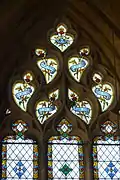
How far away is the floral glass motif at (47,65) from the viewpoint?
1177 centimetres

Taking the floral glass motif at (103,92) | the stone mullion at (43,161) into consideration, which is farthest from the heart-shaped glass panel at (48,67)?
the stone mullion at (43,161)

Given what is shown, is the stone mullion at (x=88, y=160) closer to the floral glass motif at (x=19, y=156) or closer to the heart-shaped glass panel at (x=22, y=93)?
the floral glass motif at (x=19, y=156)

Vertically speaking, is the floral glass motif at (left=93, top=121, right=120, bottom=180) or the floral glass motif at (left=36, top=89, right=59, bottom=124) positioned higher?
the floral glass motif at (left=36, top=89, right=59, bottom=124)

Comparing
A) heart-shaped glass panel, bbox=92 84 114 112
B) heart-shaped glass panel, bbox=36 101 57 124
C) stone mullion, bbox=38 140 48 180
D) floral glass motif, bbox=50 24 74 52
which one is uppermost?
floral glass motif, bbox=50 24 74 52

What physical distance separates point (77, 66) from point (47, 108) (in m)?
0.84

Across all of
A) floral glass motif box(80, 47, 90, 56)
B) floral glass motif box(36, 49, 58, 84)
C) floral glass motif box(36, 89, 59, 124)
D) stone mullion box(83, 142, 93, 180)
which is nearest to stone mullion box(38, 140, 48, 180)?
floral glass motif box(36, 89, 59, 124)

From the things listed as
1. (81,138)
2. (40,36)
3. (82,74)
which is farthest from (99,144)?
(40,36)

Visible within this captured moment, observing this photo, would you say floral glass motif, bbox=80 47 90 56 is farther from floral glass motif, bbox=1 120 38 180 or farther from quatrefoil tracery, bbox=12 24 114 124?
floral glass motif, bbox=1 120 38 180

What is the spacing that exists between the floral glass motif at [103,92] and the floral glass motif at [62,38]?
650mm

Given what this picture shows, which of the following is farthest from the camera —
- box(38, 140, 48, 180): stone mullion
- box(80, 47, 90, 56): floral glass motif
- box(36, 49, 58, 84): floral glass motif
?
box(80, 47, 90, 56): floral glass motif

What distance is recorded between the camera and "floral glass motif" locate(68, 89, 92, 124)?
1149 centimetres

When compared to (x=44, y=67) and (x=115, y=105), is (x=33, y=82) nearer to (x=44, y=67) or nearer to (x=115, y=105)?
(x=44, y=67)

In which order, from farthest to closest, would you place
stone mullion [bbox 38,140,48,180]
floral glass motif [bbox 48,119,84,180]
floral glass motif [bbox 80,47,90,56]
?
1. floral glass motif [bbox 80,47,90,56]
2. floral glass motif [bbox 48,119,84,180]
3. stone mullion [bbox 38,140,48,180]

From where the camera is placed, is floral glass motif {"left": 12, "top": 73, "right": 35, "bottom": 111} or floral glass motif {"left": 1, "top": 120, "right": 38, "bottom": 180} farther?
floral glass motif {"left": 12, "top": 73, "right": 35, "bottom": 111}
